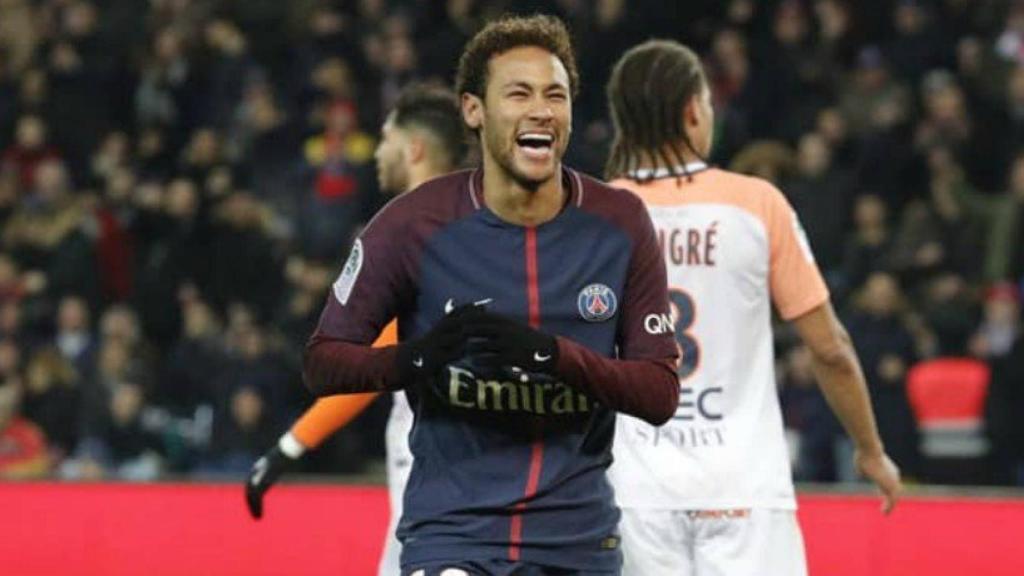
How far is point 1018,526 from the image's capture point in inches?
287

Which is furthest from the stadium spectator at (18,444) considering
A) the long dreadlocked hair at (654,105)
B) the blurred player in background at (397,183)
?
the long dreadlocked hair at (654,105)

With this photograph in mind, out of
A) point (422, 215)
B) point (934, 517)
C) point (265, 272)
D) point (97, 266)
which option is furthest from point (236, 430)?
point (422, 215)

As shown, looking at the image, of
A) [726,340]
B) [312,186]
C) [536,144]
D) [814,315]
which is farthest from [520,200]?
[312,186]

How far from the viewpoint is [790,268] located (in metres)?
5.19

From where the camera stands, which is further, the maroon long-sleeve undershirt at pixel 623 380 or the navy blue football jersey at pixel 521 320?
the navy blue football jersey at pixel 521 320

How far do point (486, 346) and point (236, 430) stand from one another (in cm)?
799

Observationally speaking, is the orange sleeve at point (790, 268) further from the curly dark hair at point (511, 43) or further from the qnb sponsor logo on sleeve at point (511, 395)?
the qnb sponsor logo on sleeve at point (511, 395)

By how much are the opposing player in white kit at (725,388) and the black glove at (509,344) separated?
1269 millimetres

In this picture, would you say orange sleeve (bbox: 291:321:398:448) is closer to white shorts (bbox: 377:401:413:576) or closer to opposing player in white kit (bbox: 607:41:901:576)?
white shorts (bbox: 377:401:413:576)

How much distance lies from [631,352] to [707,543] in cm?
111

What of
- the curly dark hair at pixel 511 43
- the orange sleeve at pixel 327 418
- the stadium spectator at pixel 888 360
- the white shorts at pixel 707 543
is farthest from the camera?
the stadium spectator at pixel 888 360

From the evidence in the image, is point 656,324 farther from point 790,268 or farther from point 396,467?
point 396,467

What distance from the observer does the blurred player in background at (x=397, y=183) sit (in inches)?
238

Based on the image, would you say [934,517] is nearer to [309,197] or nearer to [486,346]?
[486,346]
